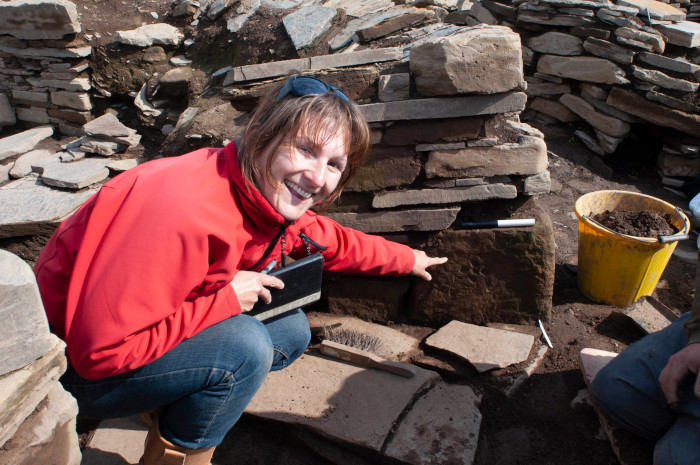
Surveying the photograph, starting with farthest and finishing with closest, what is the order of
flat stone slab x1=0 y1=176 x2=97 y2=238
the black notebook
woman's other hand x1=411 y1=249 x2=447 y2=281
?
flat stone slab x1=0 y1=176 x2=97 y2=238 → woman's other hand x1=411 y1=249 x2=447 y2=281 → the black notebook

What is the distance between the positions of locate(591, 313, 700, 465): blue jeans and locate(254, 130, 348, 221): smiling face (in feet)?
4.74

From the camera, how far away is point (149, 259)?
1498 mm

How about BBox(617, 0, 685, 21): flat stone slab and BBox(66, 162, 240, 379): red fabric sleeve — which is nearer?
BBox(66, 162, 240, 379): red fabric sleeve

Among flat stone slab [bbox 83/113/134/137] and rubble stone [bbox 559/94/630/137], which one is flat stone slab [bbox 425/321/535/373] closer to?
rubble stone [bbox 559/94/630/137]

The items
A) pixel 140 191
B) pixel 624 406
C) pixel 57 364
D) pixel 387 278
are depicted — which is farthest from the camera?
pixel 387 278

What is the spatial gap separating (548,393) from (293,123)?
70.7 inches

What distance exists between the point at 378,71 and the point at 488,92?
1.91 feet

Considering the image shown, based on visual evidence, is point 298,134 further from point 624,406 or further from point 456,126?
point 624,406

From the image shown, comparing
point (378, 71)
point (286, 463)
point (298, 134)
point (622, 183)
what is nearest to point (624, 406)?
point (286, 463)

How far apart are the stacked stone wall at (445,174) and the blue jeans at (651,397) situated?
0.72 meters

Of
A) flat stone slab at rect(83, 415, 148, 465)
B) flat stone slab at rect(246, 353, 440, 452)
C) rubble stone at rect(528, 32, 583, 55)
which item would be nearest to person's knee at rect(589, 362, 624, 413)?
flat stone slab at rect(246, 353, 440, 452)

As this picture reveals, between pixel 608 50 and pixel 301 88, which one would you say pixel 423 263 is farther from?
pixel 608 50

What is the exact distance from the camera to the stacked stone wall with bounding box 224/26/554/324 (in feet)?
8.65

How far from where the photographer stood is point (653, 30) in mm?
4508
